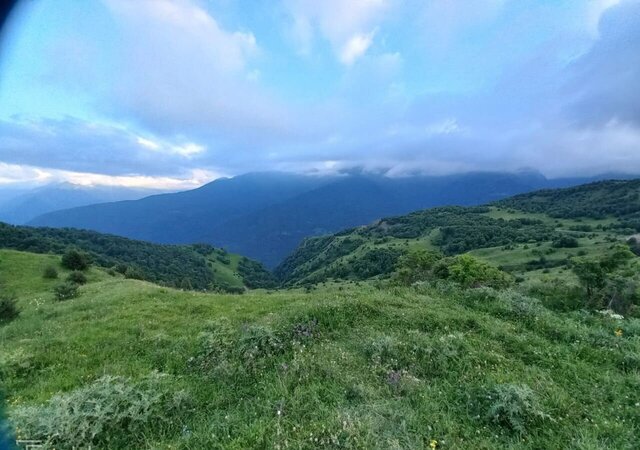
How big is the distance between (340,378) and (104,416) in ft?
13.6

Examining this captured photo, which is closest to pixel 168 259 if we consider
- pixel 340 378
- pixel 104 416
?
pixel 104 416

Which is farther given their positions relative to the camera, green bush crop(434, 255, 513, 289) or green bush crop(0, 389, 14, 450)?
green bush crop(434, 255, 513, 289)

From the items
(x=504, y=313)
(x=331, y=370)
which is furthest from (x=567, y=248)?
(x=331, y=370)

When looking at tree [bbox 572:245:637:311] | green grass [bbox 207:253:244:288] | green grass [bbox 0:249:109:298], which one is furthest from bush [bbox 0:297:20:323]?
green grass [bbox 207:253:244:288]

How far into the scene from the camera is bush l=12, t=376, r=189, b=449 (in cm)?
476

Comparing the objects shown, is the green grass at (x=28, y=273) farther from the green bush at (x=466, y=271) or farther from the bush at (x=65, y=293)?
the green bush at (x=466, y=271)

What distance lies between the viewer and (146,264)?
131250 millimetres

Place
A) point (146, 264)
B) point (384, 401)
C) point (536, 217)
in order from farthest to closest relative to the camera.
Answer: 1. point (536, 217)
2. point (146, 264)
3. point (384, 401)

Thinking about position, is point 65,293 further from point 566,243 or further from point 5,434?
point 566,243

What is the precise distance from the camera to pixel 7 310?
47.0 feet

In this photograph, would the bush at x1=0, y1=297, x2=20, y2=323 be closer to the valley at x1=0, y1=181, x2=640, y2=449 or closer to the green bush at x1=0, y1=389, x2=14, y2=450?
the valley at x1=0, y1=181, x2=640, y2=449

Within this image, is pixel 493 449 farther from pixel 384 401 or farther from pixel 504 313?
pixel 504 313

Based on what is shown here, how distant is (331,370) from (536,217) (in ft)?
698

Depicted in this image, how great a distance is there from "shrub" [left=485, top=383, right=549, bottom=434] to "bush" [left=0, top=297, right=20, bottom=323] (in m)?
18.6
